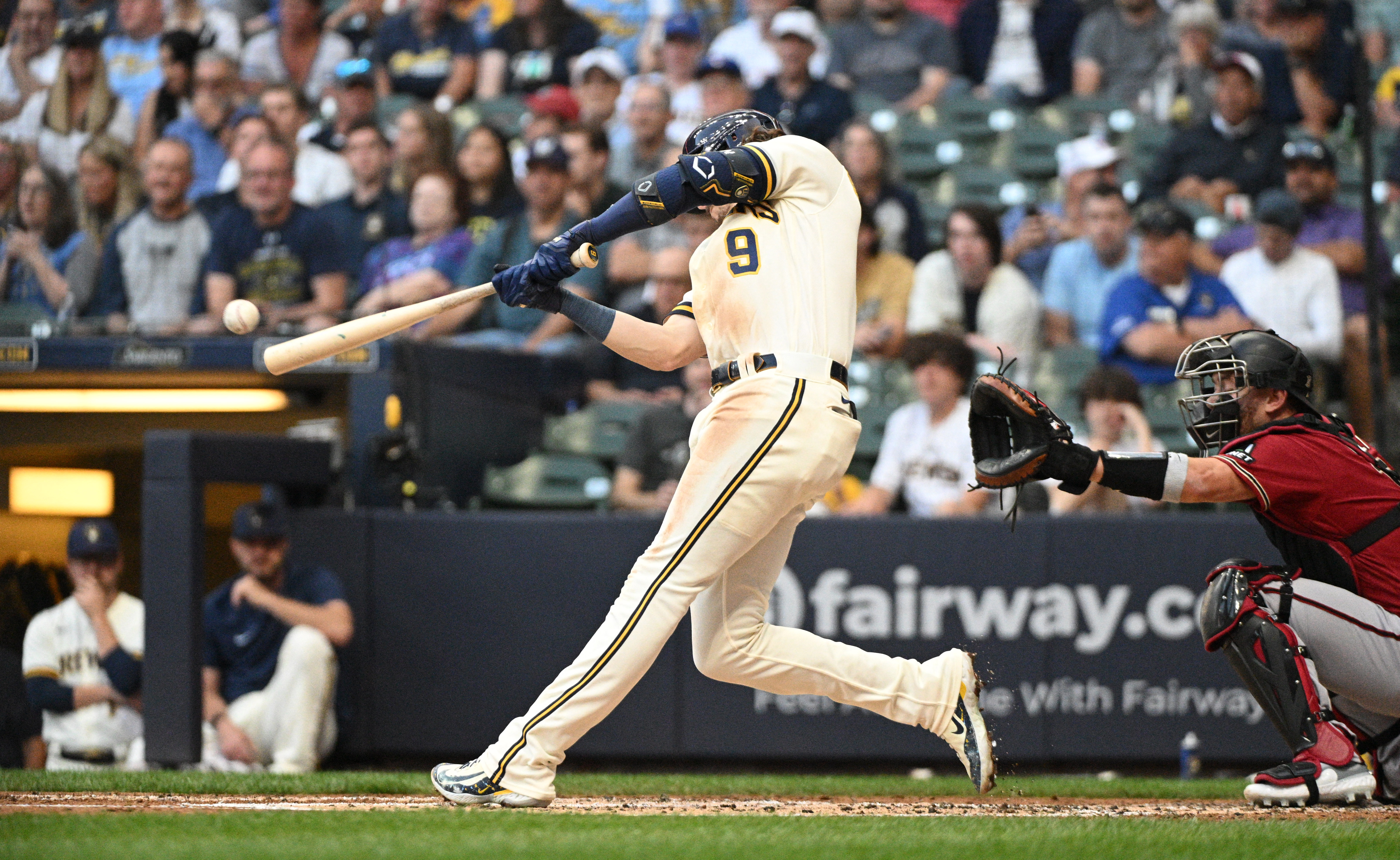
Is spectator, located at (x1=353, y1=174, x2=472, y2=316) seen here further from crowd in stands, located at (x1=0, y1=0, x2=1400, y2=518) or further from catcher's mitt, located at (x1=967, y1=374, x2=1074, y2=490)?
catcher's mitt, located at (x1=967, y1=374, x2=1074, y2=490)

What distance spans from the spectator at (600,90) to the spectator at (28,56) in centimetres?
317

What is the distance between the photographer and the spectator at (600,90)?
9.20 meters

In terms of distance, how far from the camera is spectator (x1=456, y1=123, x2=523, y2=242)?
27.7 feet

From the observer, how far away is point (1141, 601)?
258 inches

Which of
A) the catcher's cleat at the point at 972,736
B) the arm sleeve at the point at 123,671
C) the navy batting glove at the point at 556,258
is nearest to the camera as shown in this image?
the navy batting glove at the point at 556,258

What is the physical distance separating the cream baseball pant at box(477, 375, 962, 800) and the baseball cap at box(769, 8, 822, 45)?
5.73 metres

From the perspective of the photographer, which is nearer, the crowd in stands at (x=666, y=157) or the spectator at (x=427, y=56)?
the crowd in stands at (x=666, y=157)

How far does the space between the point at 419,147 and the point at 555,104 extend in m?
0.92

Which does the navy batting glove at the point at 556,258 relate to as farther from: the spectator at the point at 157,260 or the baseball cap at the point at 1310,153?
the baseball cap at the point at 1310,153

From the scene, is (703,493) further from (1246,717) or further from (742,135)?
(1246,717)

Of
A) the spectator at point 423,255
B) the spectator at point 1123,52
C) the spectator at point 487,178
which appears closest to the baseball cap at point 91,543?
the spectator at point 423,255

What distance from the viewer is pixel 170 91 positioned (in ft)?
30.6

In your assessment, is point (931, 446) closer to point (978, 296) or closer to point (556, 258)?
point (978, 296)

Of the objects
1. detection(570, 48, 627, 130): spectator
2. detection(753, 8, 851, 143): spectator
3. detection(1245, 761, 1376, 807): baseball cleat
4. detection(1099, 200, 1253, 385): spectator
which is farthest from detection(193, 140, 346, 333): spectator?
detection(1245, 761, 1376, 807): baseball cleat
